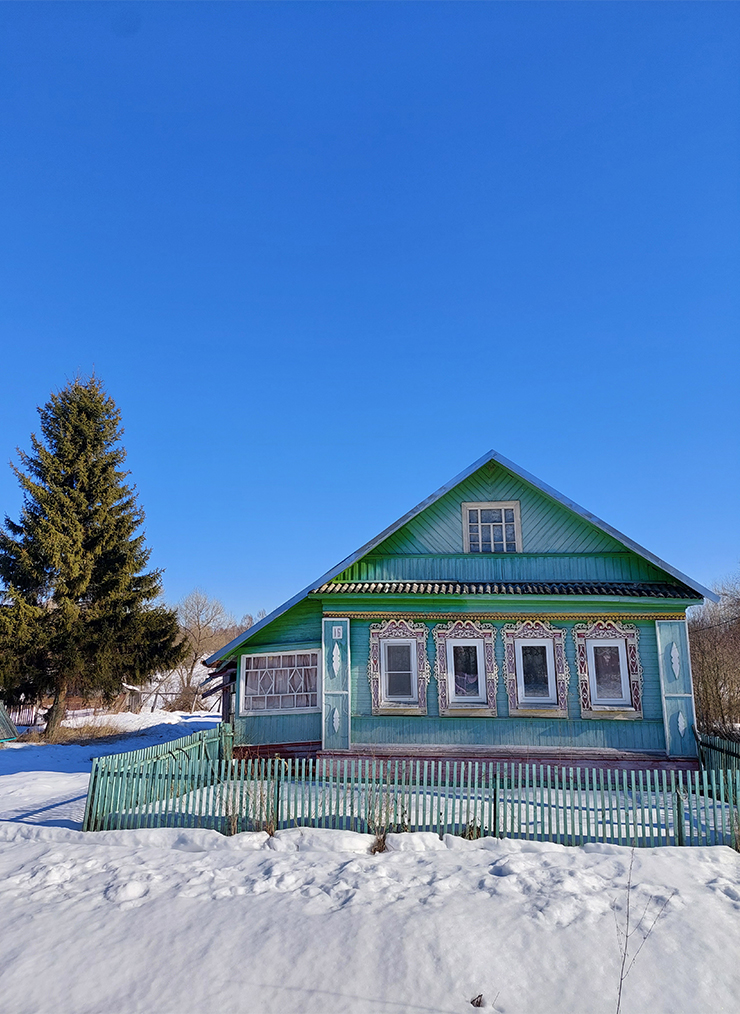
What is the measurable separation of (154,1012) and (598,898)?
4822 millimetres

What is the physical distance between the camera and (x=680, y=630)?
14211mm

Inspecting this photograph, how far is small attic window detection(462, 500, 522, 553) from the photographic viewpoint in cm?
1580

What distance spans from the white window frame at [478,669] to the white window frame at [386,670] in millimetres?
744

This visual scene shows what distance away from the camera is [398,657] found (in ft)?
49.4

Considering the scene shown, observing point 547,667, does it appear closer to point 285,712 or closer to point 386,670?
point 386,670

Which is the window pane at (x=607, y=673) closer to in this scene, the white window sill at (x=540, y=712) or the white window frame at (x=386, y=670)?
the white window sill at (x=540, y=712)

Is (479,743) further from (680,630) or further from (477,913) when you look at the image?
(477,913)

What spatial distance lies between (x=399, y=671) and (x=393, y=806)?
4854 millimetres

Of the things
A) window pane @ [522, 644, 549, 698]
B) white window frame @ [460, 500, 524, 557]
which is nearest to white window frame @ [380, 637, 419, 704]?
window pane @ [522, 644, 549, 698]

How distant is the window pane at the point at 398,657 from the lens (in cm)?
1500

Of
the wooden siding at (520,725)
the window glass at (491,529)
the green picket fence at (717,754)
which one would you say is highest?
the window glass at (491,529)

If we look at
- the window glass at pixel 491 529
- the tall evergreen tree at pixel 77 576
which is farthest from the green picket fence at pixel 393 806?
the tall evergreen tree at pixel 77 576

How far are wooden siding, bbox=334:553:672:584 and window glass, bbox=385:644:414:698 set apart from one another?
1659 mm

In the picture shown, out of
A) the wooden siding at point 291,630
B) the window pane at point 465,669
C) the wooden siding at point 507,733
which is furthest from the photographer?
the wooden siding at point 291,630
